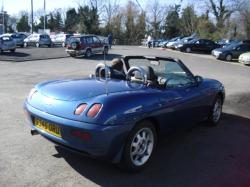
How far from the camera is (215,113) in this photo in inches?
265

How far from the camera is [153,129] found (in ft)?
15.0

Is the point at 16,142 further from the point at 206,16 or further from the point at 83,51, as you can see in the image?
the point at 206,16

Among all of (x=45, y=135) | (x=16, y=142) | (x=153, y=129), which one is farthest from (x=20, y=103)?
(x=153, y=129)

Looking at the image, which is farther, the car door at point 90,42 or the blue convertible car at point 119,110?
the car door at point 90,42

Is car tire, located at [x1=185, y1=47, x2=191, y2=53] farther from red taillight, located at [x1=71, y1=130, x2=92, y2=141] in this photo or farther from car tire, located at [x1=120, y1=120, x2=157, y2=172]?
red taillight, located at [x1=71, y1=130, x2=92, y2=141]

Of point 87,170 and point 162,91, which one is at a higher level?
point 162,91

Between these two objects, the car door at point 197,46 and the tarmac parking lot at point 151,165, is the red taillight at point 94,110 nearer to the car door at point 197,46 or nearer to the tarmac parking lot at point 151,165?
the tarmac parking lot at point 151,165

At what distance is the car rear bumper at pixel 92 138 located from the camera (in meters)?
3.87

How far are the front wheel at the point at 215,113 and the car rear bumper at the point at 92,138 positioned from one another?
2919mm

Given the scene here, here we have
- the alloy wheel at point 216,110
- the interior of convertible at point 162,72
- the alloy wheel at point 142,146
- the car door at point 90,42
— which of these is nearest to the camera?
the alloy wheel at point 142,146

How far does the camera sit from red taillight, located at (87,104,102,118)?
3.93m

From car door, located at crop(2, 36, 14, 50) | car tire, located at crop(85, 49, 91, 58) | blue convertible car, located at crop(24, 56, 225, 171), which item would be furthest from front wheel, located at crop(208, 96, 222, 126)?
car door, located at crop(2, 36, 14, 50)

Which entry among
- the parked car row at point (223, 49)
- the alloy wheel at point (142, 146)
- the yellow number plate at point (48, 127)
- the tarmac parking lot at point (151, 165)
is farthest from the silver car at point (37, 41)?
the alloy wheel at point (142, 146)

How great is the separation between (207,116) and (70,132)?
321 centimetres
